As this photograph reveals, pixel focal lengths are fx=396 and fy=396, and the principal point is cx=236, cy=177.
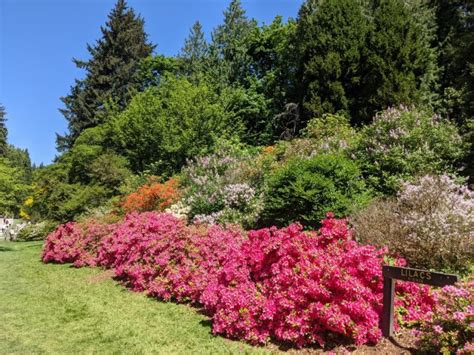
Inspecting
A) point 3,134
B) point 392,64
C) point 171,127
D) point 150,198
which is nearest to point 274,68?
point 171,127

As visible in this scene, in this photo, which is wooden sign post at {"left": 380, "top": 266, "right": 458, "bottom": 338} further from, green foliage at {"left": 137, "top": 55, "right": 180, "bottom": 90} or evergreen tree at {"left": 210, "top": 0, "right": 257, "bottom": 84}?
green foliage at {"left": 137, "top": 55, "right": 180, "bottom": 90}

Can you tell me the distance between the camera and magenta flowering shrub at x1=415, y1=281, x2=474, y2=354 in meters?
3.15

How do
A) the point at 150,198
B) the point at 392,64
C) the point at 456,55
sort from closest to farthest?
the point at 150,198 → the point at 392,64 → the point at 456,55

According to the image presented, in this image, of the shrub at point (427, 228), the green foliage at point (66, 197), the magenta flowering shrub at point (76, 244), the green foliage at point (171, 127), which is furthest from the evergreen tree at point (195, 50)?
the shrub at point (427, 228)

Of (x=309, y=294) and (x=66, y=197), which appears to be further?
(x=66, y=197)

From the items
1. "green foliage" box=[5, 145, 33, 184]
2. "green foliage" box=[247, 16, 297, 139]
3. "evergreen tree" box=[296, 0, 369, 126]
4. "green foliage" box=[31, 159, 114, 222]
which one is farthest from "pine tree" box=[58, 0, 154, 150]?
"green foliage" box=[5, 145, 33, 184]

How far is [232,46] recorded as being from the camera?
22.2 metres

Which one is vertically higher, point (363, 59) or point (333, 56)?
point (363, 59)

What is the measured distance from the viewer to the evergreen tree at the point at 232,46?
22.0 metres

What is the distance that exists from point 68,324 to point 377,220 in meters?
4.49

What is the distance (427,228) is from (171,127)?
12.8 meters

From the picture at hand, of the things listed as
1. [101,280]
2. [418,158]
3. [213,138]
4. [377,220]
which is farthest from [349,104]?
[101,280]

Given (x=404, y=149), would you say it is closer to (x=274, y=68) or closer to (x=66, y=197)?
(x=66, y=197)

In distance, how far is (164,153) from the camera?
1703 cm
